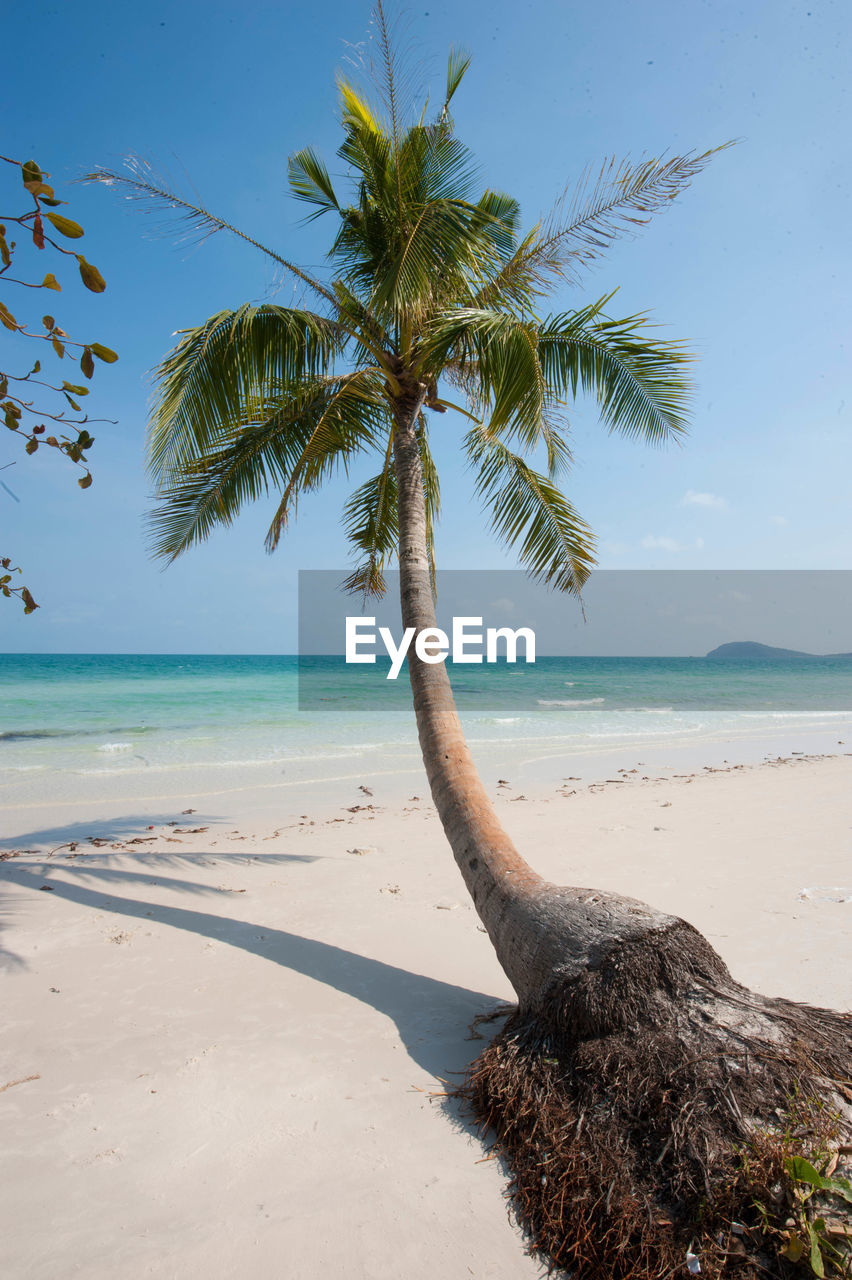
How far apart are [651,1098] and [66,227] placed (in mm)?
3105

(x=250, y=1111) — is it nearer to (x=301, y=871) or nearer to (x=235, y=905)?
(x=235, y=905)

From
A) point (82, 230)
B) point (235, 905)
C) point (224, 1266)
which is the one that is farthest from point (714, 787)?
point (82, 230)

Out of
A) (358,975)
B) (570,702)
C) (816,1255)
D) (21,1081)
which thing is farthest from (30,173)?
(570,702)

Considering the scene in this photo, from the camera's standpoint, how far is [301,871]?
6.62 meters

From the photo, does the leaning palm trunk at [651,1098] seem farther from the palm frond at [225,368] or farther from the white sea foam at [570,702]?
the white sea foam at [570,702]

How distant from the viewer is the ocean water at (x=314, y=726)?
13.3 metres

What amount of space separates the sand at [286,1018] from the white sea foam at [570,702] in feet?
75.1

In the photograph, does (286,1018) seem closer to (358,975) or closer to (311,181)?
(358,975)

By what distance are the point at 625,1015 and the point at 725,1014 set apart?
1.25ft

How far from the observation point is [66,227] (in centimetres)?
133

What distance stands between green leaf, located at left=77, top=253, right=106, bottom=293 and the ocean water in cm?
1103

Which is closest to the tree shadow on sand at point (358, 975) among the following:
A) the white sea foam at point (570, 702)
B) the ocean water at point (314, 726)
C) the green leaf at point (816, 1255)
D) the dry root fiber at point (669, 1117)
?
the dry root fiber at point (669, 1117)

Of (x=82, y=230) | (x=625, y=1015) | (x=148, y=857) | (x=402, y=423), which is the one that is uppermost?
(x=402, y=423)

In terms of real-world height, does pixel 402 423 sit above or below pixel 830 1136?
above
